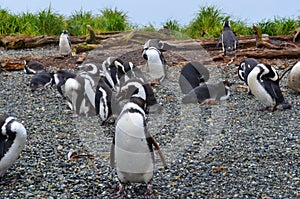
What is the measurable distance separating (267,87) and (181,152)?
2.50 metres

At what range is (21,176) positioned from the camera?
5098mm

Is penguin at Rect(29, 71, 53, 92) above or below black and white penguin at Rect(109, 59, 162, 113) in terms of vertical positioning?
below

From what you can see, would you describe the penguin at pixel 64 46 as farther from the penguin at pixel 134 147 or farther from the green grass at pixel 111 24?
the penguin at pixel 134 147

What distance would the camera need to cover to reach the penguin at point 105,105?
23.1 feet

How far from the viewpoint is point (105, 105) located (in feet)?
23.1

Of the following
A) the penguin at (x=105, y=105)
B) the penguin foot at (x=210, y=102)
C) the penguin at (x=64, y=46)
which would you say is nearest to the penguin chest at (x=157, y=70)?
the penguin foot at (x=210, y=102)

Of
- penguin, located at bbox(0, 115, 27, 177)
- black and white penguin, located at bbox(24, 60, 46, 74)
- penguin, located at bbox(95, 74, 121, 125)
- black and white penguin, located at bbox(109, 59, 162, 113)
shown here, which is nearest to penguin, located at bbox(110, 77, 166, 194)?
penguin, located at bbox(0, 115, 27, 177)

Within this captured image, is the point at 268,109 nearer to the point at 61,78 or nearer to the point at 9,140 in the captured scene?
the point at 61,78

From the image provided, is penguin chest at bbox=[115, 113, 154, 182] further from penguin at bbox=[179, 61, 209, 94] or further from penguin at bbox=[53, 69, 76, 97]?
penguin at bbox=[179, 61, 209, 94]

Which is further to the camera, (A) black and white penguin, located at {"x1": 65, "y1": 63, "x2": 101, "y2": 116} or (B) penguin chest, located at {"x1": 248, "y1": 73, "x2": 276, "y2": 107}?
(B) penguin chest, located at {"x1": 248, "y1": 73, "x2": 276, "y2": 107}

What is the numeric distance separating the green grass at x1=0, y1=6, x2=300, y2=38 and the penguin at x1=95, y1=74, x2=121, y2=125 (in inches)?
372

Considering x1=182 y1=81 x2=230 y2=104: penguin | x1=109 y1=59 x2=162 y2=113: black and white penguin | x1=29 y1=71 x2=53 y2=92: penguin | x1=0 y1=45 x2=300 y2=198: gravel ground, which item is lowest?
x1=0 y1=45 x2=300 y2=198: gravel ground

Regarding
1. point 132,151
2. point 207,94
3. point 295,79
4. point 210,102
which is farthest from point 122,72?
point 132,151

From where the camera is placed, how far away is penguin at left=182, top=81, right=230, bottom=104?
8.50 metres
